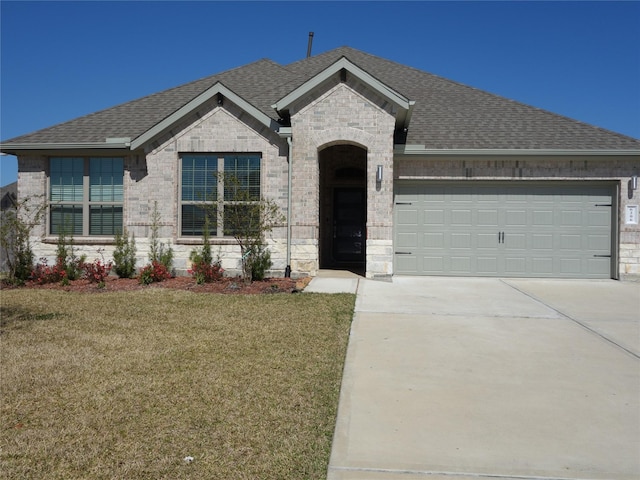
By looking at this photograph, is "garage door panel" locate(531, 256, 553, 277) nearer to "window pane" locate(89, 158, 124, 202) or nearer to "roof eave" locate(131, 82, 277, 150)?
"roof eave" locate(131, 82, 277, 150)

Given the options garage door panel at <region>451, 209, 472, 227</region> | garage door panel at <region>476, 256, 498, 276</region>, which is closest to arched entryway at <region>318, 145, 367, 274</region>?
garage door panel at <region>451, 209, 472, 227</region>

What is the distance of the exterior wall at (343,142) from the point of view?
470 inches

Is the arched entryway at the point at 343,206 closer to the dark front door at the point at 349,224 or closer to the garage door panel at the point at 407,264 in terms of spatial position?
the dark front door at the point at 349,224

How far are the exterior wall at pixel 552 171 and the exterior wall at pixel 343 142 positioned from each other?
4.06ft

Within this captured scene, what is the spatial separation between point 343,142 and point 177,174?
442 centimetres

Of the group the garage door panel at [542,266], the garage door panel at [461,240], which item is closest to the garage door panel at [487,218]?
the garage door panel at [461,240]

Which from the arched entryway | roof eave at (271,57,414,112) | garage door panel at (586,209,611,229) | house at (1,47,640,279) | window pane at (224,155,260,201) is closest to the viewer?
roof eave at (271,57,414,112)

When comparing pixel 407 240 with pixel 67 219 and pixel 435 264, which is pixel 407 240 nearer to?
pixel 435 264

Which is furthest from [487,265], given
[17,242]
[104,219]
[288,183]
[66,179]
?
[17,242]

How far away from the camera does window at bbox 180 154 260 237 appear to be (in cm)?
1248

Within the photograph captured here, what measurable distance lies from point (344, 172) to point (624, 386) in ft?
38.9

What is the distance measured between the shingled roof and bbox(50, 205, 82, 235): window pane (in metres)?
1.82

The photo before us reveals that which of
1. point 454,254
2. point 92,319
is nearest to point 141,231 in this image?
point 92,319

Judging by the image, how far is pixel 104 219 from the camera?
524 inches
